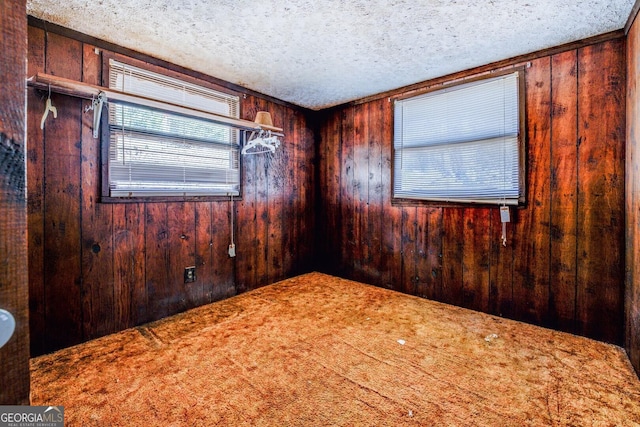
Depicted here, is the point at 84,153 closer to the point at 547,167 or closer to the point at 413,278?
the point at 413,278

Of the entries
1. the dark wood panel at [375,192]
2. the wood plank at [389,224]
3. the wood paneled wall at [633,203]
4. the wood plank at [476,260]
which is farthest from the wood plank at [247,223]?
the wood paneled wall at [633,203]

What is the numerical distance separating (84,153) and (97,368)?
4.86ft

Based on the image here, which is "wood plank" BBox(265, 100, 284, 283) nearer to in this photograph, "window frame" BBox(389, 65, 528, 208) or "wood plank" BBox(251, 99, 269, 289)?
"wood plank" BBox(251, 99, 269, 289)

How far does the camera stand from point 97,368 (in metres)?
1.89

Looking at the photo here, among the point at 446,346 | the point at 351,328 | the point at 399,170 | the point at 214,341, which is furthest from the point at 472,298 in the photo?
the point at 214,341

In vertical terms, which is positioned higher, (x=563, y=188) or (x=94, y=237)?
(x=563, y=188)

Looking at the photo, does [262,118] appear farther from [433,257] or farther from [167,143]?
[433,257]

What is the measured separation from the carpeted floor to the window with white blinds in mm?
1205

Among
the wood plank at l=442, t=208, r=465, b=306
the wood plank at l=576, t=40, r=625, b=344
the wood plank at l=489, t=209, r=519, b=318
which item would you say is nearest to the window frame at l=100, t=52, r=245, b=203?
the wood plank at l=442, t=208, r=465, b=306

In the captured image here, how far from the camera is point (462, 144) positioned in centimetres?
283

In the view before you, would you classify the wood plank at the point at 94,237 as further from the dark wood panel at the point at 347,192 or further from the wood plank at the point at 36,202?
the dark wood panel at the point at 347,192

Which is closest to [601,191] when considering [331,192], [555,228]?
[555,228]

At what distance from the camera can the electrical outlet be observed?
111 inches

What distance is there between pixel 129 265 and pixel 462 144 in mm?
3096
